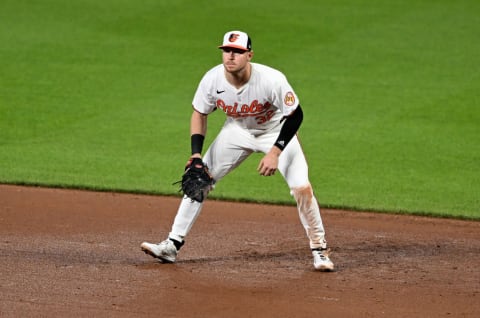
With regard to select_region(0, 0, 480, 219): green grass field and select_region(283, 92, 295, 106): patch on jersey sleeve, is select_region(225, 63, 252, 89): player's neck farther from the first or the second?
select_region(0, 0, 480, 219): green grass field

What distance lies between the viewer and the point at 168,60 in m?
14.6

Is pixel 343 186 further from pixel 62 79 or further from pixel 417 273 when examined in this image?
pixel 62 79

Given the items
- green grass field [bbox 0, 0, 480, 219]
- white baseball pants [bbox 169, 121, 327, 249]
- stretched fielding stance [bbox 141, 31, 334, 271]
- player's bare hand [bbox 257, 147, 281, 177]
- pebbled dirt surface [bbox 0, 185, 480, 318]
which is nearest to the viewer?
pebbled dirt surface [bbox 0, 185, 480, 318]

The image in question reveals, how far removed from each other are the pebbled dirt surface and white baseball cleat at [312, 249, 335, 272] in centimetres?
6

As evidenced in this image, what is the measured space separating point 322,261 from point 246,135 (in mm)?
1130

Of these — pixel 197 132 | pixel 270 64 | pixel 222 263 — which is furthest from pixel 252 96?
pixel 270 64

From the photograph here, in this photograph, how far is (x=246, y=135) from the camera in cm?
783

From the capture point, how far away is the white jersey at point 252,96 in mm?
7504

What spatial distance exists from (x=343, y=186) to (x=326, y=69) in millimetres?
4390

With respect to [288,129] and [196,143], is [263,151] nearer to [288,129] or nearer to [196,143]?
[288,129]

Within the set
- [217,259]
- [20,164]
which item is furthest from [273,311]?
[20,164]

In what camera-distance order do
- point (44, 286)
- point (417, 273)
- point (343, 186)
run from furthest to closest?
1. point (343, 186)
2. point (417, 273)
3. point (44, 286)

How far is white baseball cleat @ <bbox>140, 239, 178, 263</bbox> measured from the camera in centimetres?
755

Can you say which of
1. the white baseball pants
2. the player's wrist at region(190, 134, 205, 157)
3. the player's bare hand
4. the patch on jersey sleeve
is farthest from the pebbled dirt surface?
the patch on jersey sleeve
